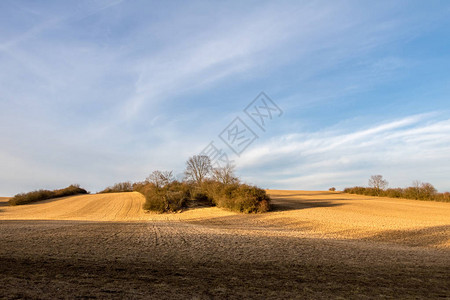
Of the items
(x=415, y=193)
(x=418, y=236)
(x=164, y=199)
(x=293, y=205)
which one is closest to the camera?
(x=418, y=236)

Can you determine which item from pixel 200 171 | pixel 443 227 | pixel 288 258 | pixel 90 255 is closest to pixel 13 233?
pixel 90 255

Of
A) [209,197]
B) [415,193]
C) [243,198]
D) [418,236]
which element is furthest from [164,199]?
[415,193]

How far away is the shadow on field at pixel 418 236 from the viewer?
1558 cm

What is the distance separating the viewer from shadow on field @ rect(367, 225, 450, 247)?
15.6m

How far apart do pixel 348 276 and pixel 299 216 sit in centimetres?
1803

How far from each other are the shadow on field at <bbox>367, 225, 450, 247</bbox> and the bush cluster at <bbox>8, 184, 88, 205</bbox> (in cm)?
4679

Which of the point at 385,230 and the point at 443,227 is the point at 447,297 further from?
the point at 443,227

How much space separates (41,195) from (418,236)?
52048 millimetres

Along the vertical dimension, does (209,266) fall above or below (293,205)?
below

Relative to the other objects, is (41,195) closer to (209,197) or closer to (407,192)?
(209,197)

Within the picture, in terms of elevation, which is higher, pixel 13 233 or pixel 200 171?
pixel 200 171

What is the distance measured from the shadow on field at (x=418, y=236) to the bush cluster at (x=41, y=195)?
46.8m

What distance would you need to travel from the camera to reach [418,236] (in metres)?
17.1

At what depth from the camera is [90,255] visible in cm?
1011
